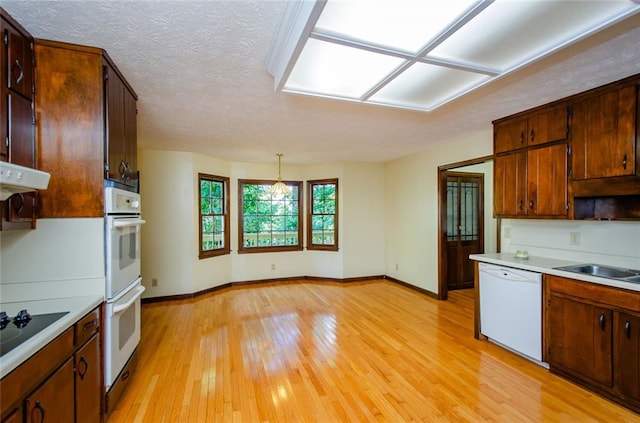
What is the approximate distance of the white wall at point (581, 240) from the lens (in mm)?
2551

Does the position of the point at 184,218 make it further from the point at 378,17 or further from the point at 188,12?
the point at 378,17

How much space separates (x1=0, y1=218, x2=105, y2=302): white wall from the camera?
174 cm

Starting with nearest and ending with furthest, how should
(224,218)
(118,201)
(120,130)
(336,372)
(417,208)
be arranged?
1. (118,201)
2. (120,130)
3. (336,372)
4. (417,208)
5. (224,218)

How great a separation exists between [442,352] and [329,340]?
3.94ft

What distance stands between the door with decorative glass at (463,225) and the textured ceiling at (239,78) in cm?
144

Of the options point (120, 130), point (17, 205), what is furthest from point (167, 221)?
point (17, 205)

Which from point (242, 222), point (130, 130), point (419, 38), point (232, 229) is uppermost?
point (419, 38)

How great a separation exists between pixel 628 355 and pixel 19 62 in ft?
14.6

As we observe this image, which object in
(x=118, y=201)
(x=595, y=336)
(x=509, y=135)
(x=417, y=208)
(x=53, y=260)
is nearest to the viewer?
(x=53, y=260)

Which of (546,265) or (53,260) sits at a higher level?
(53,260)

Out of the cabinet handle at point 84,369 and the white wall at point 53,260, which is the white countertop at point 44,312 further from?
the cabinet handle at point 84,369

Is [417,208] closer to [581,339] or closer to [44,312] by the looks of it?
[581,339]

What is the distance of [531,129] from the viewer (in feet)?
9.79

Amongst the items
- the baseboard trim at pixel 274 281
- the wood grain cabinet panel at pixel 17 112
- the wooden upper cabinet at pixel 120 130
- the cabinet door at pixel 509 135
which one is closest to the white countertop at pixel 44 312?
the wood grain cabinet panel at pixel 17 112
